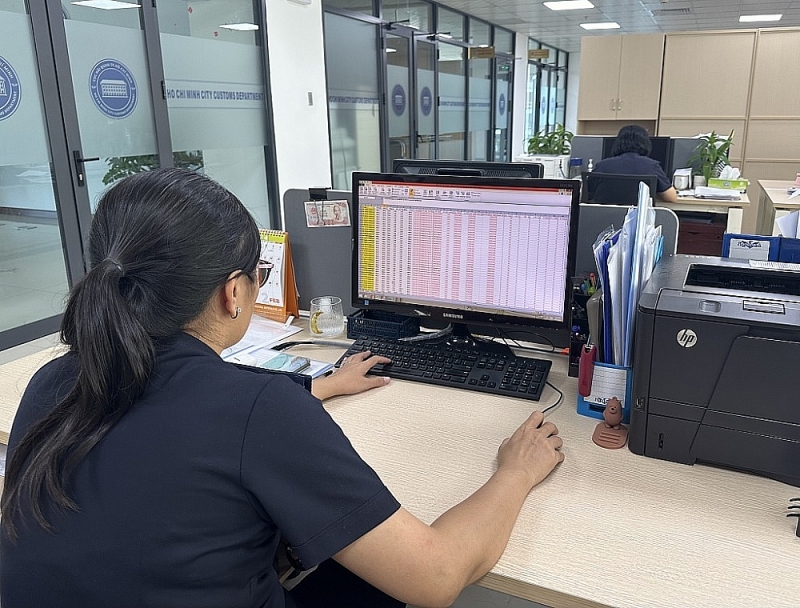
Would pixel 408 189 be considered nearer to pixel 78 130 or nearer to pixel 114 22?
pixel 78 130

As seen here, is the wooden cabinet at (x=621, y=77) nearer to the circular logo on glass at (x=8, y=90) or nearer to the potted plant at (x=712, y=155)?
the potted plant at (x=712, y=155)

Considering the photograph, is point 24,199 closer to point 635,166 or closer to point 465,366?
point 465,366

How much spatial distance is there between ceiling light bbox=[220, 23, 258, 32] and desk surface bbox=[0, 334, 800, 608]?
3.92 metres

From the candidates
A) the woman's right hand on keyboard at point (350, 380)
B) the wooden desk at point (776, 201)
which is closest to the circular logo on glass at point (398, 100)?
the wooden desk at point (776, 201)

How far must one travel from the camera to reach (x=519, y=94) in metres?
11.1

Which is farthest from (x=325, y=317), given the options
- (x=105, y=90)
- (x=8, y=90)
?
(x=105, y=90)

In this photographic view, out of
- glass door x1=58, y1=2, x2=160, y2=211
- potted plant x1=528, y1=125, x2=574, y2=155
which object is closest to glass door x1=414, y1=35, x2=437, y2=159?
potted plant x1=528, y1=125, x2=574, y2=155

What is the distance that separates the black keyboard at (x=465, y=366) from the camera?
1315mm

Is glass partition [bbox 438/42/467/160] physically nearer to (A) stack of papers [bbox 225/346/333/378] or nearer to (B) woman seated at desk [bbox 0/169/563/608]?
(A) stack of papers [bbox 225/346/333/378]

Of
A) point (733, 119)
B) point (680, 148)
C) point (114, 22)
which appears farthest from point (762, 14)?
point (114, 22)

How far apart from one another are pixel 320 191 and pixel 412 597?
1245mm

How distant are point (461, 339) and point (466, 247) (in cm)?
25

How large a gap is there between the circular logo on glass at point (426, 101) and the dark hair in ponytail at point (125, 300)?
22.8ft

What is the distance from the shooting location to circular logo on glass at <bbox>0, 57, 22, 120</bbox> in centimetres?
310
